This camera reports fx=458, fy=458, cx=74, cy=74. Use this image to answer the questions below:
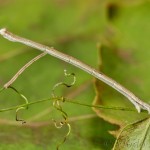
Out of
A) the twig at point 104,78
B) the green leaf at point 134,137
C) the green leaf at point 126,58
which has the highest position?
the green leaf at point 126,58

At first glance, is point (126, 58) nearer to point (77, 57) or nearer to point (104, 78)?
point (77, 57)

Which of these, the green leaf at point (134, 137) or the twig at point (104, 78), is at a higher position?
the twig at point (104, 78)

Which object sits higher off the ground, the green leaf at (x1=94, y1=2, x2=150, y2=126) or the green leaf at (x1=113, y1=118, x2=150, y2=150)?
the green leaf at (x1=94, y1=2, x2=150, y2=126)

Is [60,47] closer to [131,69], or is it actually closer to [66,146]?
[131,69]

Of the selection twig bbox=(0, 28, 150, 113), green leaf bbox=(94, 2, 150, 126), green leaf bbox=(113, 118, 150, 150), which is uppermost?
green leaf bbox=(94, 2, 150, 126)
